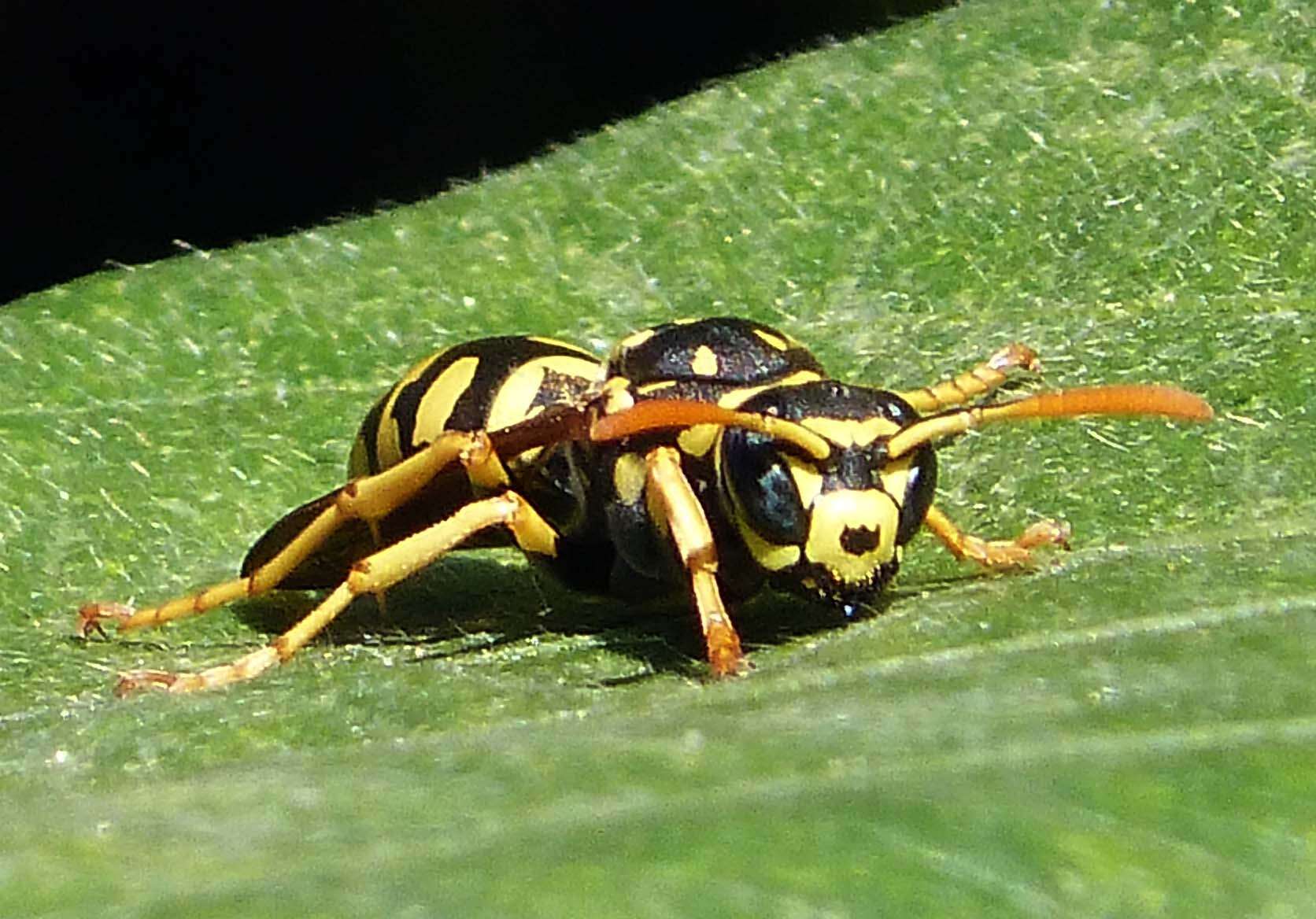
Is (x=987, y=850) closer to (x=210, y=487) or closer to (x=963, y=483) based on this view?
(x=963, y=483)

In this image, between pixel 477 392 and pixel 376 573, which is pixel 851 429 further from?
pixel 477 392

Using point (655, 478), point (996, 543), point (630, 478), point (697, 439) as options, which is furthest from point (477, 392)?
point (996, 543)

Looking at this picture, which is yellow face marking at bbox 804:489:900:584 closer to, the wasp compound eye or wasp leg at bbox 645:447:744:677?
the wasp compound eye

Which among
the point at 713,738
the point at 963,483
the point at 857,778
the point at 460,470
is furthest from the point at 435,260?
the point at 857,778

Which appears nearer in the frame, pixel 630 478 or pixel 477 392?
pixel 630 478

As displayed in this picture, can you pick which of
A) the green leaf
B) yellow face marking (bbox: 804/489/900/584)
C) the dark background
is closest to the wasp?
yellow face marking (bbox: 804/489/900/584)

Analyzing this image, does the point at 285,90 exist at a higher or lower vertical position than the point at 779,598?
higher

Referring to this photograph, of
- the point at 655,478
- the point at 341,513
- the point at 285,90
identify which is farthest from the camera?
the point at 285,90
